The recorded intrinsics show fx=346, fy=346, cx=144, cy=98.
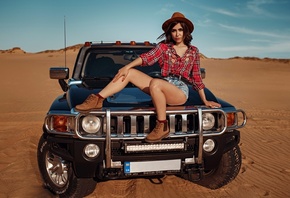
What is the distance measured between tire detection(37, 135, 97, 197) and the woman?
2.92 ft

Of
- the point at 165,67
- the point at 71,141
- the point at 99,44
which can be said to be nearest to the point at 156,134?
the point at 71,141

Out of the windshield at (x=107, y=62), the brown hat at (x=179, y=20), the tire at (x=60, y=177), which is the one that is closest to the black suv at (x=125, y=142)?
the tire at (x=60, y=177)

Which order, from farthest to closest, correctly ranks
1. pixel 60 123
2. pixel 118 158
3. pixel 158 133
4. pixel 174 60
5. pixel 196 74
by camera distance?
pixel 196 74 → pixel 174 60 → pixel 60 123 → pixel 118 158 → pixel 158 133

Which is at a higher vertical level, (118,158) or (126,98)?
(126,98)

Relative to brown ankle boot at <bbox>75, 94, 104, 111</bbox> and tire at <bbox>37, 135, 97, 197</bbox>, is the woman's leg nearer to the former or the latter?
brown ankle boot at <bbox>75, 94, 104, 111</bbox>

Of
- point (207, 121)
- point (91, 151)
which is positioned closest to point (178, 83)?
point (207, 121)

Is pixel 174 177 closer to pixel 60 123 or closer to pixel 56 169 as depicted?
pixel 56 169

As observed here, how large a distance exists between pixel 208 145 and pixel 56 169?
178 cm

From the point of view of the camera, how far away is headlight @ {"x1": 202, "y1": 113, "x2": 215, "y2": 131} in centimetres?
379

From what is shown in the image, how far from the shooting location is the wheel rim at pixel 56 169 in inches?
156

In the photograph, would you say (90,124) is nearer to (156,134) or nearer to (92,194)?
(156,134)

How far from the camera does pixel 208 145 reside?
3793mm

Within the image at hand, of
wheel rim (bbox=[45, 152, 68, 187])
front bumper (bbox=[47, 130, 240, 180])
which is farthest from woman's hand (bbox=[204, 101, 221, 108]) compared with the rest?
wheel rim (bbox=[45, 152, 68, 187])

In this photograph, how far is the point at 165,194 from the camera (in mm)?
4402
